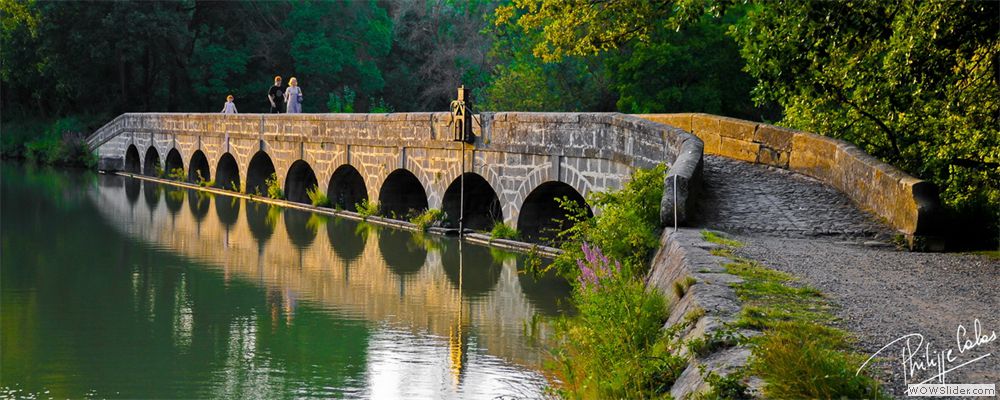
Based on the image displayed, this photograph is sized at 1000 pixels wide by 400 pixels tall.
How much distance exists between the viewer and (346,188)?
73.8ft

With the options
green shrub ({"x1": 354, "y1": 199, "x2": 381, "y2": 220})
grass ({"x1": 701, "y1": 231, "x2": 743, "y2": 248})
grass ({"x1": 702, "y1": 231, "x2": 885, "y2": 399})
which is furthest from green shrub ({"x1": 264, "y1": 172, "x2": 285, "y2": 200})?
grass ({"x1": 702, "y1": 231, "x2": 885, "y2": 399})

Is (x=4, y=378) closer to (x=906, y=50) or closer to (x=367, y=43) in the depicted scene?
(x=906, y=50)

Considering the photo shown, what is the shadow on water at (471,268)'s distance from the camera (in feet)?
43.1

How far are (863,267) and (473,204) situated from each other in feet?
34.4

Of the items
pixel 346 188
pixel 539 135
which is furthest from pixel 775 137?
pixel 346 188

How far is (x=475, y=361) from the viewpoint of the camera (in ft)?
30.8

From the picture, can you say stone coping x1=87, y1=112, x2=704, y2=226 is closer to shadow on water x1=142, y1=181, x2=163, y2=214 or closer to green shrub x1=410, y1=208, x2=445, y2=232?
green shrub x1=410, y1=208, x2=445, y2=232

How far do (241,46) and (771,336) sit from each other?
4369 cm

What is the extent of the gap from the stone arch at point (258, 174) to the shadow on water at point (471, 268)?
9.77 metres

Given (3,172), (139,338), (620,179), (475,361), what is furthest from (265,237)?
(3,172)

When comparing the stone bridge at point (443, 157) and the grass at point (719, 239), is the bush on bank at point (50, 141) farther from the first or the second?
the grass at point (719, 239)

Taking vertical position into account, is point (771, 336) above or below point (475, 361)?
above

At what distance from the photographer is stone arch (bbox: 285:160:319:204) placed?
23.6m

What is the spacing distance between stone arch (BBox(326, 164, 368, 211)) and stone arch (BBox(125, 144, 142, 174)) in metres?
14.0
